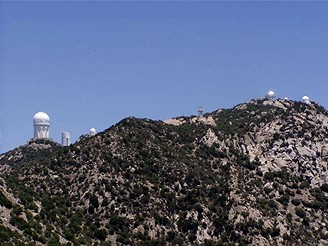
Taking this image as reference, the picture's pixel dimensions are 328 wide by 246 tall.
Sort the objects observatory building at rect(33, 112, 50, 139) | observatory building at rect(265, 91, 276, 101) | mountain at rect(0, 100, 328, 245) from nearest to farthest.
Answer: mountain at rect(0, 100, 328, 245)
observatory building at rect(265, 91, 276, 101)
observatory building at rect(33, 112, 50, 139)

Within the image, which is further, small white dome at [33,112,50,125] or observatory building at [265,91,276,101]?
small white dome at [33,112,50,125]

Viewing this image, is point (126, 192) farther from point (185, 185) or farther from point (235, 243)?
point (235, 243)

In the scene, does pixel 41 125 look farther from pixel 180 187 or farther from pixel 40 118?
pixel 180 187

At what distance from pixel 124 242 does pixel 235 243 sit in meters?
16.0

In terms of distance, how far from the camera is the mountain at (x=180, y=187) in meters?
83.4

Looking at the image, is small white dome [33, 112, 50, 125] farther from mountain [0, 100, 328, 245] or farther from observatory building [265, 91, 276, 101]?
observatory building [265, 91, 276, 101]

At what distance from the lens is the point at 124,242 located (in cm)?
8256

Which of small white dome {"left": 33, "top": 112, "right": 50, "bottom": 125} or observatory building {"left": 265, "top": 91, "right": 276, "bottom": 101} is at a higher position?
observatory building {"left": 265, "top": 91, "right": 276, "bottom": 101}

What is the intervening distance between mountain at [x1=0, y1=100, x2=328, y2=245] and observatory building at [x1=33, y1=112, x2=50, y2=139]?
39792mm

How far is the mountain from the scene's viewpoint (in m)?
83.4

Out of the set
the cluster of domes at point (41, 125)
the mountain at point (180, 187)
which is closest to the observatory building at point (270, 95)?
the mountain at point (180, 187)

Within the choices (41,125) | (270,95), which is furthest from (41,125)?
(270,95)

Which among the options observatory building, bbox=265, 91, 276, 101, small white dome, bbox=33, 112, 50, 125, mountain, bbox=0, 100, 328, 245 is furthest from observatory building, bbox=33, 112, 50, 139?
observatory building, bbox=265, 91, 276, 101

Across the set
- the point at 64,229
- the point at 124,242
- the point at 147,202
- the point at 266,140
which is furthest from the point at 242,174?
the point at 64,229
